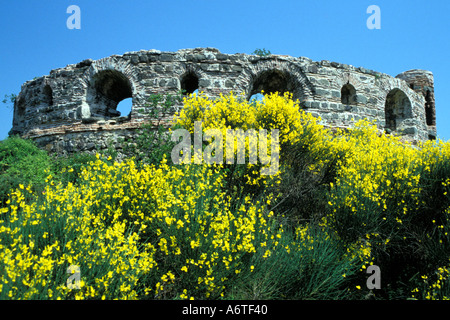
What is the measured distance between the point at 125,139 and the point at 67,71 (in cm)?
360

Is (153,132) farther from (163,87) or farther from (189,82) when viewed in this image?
(189,82)

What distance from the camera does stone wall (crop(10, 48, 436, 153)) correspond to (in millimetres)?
9586

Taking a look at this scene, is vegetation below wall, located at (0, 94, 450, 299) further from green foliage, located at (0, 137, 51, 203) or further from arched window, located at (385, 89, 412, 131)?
arched window, located at (385, 89, 412, 131)

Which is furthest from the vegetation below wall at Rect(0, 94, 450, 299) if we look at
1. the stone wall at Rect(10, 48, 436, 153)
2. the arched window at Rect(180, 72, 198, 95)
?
the arched window at Rect(180, 72, 198, 95)

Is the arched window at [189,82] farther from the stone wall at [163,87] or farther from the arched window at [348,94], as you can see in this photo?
the arched window at [348,94]

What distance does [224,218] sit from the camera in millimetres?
3480

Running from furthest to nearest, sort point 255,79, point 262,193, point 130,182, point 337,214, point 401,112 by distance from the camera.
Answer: point 401,112 → point 255,79 → point 262,193 → point 337,214 → point 130,182

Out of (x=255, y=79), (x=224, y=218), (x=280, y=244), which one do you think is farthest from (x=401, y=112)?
(x=224, y=218)

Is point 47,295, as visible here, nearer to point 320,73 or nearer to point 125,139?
point 125,139

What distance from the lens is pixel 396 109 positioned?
12.3 metres

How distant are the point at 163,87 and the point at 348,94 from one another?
6.83m

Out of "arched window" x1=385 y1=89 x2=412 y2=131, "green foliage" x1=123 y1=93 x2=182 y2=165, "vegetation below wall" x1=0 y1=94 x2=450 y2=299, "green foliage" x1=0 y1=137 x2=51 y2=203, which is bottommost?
"vegetation below wall" x1=0 y1=94 x2=450 y2=299

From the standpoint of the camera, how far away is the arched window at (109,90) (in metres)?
10.2
